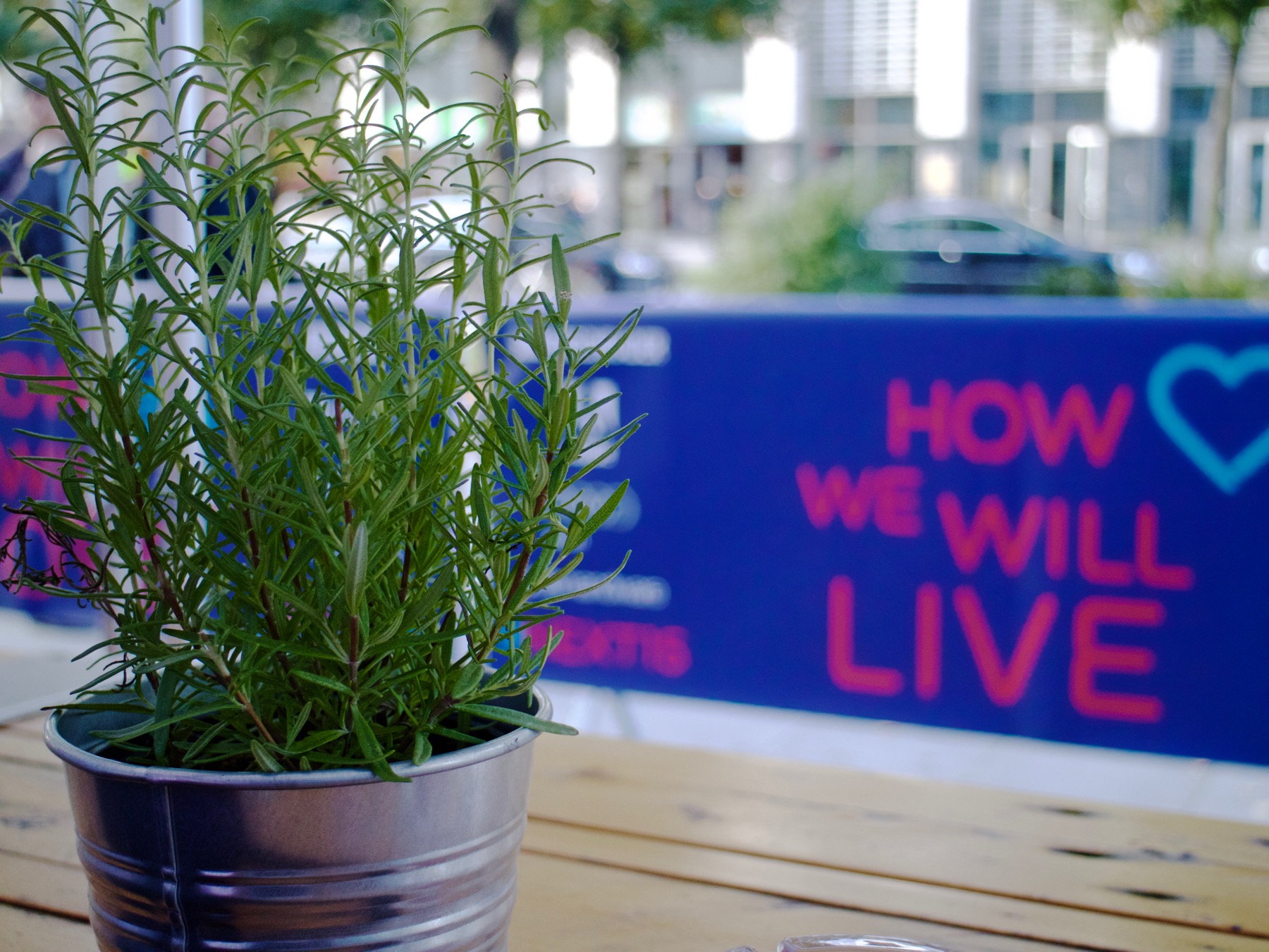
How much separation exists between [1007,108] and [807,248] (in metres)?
10.8

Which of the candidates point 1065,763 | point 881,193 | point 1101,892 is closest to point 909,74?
point 881,193

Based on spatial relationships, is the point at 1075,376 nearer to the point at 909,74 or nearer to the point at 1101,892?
the point at 1101,892

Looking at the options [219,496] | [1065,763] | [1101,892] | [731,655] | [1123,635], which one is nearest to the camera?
[219,496]

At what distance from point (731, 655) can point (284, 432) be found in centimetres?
217

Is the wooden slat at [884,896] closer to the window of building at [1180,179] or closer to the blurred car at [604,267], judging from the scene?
the blurred car at [604,267]

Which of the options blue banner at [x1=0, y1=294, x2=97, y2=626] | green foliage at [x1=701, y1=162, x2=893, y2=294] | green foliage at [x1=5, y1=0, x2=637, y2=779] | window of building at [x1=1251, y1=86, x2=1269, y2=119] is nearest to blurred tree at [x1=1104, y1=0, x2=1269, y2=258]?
green foliage at [x1=701, y1=162, x2=893, y2=294]

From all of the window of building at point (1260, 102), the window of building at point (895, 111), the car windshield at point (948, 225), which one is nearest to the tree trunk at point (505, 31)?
the car windshield at point (948, 225)

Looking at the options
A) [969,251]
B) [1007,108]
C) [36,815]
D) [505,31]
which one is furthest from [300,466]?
[1007,108]

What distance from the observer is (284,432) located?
46 cm

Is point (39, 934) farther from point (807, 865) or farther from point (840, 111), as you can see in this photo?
point (840, 111)

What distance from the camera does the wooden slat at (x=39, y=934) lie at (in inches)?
23.8

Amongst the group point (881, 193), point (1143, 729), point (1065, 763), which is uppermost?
point (881, 193)

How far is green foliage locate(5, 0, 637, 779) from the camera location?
0.42 m

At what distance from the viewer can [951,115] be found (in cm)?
1962
